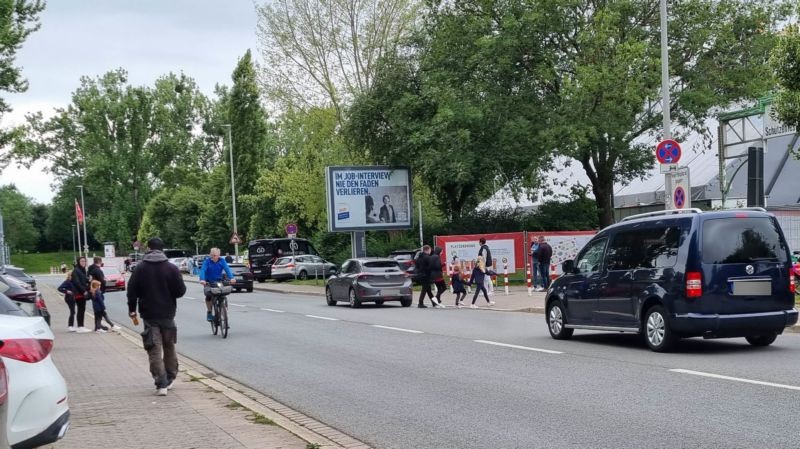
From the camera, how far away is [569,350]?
12945 mm

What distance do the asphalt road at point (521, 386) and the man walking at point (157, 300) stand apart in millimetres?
1302

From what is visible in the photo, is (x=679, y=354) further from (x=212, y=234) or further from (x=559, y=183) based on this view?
(x=212, y=234)

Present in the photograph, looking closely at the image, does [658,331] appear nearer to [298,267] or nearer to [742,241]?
[742,241]

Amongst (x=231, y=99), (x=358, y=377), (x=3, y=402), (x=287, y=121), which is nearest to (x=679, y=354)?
(x=358, y=377)

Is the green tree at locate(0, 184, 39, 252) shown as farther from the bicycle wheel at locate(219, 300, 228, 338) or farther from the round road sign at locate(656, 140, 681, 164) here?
the round road sign at locate(656, 140, 681, 164)

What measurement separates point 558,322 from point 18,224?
→ 12519 centimetres

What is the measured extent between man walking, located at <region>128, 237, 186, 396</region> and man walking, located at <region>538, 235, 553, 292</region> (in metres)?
19.0

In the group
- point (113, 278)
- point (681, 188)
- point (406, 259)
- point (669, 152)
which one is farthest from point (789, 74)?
point (113, 278)

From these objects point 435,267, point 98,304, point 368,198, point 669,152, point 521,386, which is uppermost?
point 368,198

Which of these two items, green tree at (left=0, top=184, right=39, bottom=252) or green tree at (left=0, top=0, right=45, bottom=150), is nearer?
green tree at (left=0, top=0, right=45, bottom=150)

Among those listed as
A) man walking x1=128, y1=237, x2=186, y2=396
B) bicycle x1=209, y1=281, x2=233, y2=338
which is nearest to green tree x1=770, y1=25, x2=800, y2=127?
bicycle x1=209, y1=281, x2=233, y2=338

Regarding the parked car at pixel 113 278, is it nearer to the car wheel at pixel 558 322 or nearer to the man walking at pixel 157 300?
the car wheel at pixel 558 322

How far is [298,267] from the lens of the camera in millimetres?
49125

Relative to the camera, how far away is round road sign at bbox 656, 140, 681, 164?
19.1 m
